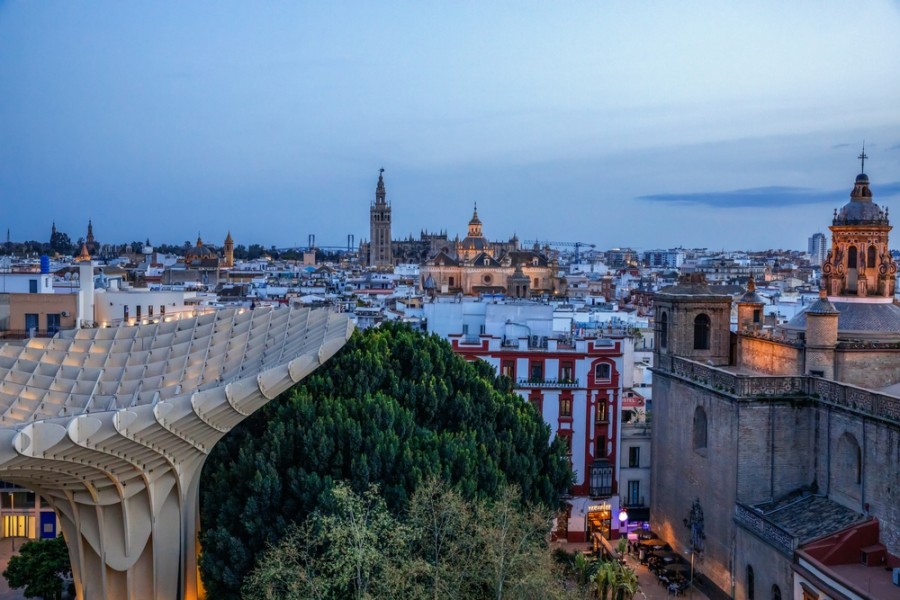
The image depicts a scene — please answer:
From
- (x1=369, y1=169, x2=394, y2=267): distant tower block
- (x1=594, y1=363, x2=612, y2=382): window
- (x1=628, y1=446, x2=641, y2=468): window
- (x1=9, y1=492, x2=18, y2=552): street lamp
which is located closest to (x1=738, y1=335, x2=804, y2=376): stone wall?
(x1=594, y1=363, x2=612, y2=382): window

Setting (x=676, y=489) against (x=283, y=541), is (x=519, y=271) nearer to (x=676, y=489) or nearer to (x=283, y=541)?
(x=676, y=489)

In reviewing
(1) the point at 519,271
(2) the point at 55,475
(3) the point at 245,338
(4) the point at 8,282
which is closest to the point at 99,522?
(2) the point at 55,475

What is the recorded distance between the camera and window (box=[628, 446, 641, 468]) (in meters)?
40.3

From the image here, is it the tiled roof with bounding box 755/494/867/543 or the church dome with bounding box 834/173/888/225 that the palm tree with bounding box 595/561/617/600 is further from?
the church dome with bounding box 834/173/888/225

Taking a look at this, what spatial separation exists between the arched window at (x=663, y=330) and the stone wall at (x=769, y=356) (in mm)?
2814

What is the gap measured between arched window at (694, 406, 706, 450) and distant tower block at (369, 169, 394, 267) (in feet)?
515

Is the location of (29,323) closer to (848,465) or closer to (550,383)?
(550,383)

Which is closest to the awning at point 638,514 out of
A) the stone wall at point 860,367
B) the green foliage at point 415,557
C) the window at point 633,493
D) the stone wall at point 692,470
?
the window at point 633,493

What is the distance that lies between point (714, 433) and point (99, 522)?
19749 millimetres

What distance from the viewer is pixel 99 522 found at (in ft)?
86.9

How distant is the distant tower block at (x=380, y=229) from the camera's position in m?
190

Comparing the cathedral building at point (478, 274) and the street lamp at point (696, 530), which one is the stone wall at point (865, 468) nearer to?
the street lamp at point (696, 530)

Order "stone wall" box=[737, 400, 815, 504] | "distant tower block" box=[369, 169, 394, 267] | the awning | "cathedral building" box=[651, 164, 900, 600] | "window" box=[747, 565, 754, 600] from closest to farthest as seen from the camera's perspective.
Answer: "cathedral building" box=[651, 164, 900, 600] → "window" box=[747, 565, 754, 600] → "stone wall" box=[737, 400, 815, 504] → the awning → "distant tower block" box=[369, 169, 394, 267]

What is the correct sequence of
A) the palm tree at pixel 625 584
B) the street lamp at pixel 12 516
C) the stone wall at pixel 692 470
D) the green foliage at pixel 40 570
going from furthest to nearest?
the street lamp at pixel 12 516 → the stone wall at pixel 692 470 → the green foliage at pixel 40 570 → the palm tree at pixel 625 584
